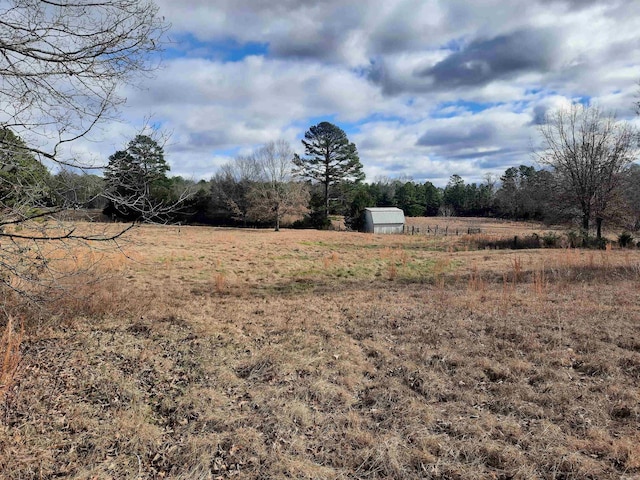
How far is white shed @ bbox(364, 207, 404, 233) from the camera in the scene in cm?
3831

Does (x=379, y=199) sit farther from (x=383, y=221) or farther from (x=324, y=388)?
(x=324, y=388)

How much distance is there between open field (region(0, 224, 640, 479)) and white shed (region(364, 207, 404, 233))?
3042cm

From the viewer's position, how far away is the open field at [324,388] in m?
2.94

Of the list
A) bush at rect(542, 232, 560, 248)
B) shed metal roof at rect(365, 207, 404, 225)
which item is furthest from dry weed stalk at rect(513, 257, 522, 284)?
shed metal roof at rect(365, 207, 404, 225)

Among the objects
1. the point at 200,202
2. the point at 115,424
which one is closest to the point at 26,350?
the point at 115,424

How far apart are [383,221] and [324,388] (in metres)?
35.3

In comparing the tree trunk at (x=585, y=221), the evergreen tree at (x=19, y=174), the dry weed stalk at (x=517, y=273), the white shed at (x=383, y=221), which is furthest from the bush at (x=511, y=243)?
the evergreen tree at (x=19, y=174)

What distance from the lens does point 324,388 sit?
414 cm

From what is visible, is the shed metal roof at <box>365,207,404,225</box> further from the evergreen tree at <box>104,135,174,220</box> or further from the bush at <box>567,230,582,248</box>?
the evergreen tree at <box>104,135,174,220</box>

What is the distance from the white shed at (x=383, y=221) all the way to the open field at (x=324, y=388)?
30.4 m

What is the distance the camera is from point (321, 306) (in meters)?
7.61

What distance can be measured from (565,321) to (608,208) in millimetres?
19753

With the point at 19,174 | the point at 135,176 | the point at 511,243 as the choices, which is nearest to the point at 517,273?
the point at 135,176

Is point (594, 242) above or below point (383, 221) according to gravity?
below
